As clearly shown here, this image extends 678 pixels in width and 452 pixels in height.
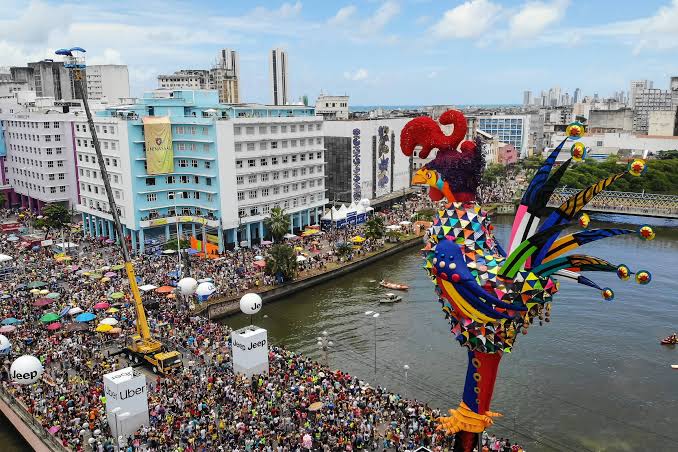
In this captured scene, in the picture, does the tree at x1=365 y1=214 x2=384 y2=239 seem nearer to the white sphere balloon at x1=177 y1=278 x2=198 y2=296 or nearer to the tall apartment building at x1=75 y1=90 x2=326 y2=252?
the tall apartment building at x1=75 y1=90 x2=326 y2=252

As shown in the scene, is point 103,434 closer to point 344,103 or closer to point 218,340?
point 218,340

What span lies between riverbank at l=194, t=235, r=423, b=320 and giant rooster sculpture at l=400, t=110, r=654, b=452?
26679mm

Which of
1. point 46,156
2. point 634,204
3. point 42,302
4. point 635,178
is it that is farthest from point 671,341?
point 46,156

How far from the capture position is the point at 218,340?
3606cm

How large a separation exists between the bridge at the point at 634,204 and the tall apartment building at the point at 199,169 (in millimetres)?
40212

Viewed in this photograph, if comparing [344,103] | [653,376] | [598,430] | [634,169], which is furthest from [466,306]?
[344,103]

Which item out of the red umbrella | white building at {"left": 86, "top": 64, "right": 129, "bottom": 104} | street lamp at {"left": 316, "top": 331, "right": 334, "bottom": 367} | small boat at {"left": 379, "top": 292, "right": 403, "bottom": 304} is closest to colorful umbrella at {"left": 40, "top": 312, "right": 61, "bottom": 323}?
the red umbrella

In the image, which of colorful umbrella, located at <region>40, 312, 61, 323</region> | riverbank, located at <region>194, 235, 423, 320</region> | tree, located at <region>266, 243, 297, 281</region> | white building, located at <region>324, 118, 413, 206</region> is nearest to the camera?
colorful umbrella, located at <region>40, 312, 61, 323</region>

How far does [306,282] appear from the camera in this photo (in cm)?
5122

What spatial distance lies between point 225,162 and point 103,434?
3445 centimetres

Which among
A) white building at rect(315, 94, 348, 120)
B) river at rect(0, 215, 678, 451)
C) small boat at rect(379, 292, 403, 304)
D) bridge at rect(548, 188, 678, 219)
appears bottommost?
river at rect(0, 215, 678, 451)

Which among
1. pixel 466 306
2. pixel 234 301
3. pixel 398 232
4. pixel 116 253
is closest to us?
pixel 466 306

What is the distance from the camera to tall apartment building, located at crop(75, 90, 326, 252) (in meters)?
56.9

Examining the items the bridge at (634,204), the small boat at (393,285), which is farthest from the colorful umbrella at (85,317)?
the bridge at (634,204)
